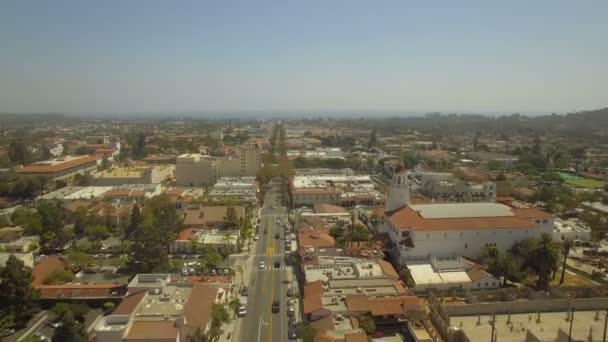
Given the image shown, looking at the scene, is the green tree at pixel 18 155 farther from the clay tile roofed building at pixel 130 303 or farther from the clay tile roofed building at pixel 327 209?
the clay tile roofed building at pixel 130 303

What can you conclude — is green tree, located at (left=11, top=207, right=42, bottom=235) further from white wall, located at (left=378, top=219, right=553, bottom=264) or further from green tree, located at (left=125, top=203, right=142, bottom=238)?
white wall, located at (left=378, top=219, right=553, bottom=264)

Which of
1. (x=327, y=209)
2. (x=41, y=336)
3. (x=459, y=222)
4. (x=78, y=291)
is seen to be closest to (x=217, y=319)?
(x=41, y=336)

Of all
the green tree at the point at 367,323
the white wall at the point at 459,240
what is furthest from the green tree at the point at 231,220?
the green tree at the point at 367,323

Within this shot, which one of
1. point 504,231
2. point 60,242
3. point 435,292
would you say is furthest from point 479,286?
point 60,242

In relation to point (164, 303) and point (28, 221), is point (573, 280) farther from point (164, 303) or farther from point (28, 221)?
point (28, 221)

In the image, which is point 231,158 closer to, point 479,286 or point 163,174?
point 163,174

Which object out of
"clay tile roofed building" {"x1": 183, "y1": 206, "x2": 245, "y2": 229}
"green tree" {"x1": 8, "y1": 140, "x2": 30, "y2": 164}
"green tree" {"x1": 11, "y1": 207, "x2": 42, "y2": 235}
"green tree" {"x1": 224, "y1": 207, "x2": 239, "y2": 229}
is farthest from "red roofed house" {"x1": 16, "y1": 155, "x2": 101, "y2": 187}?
"green tree" {"x1": 224, "y1": 207, "x2": 239, "y2": 229}
